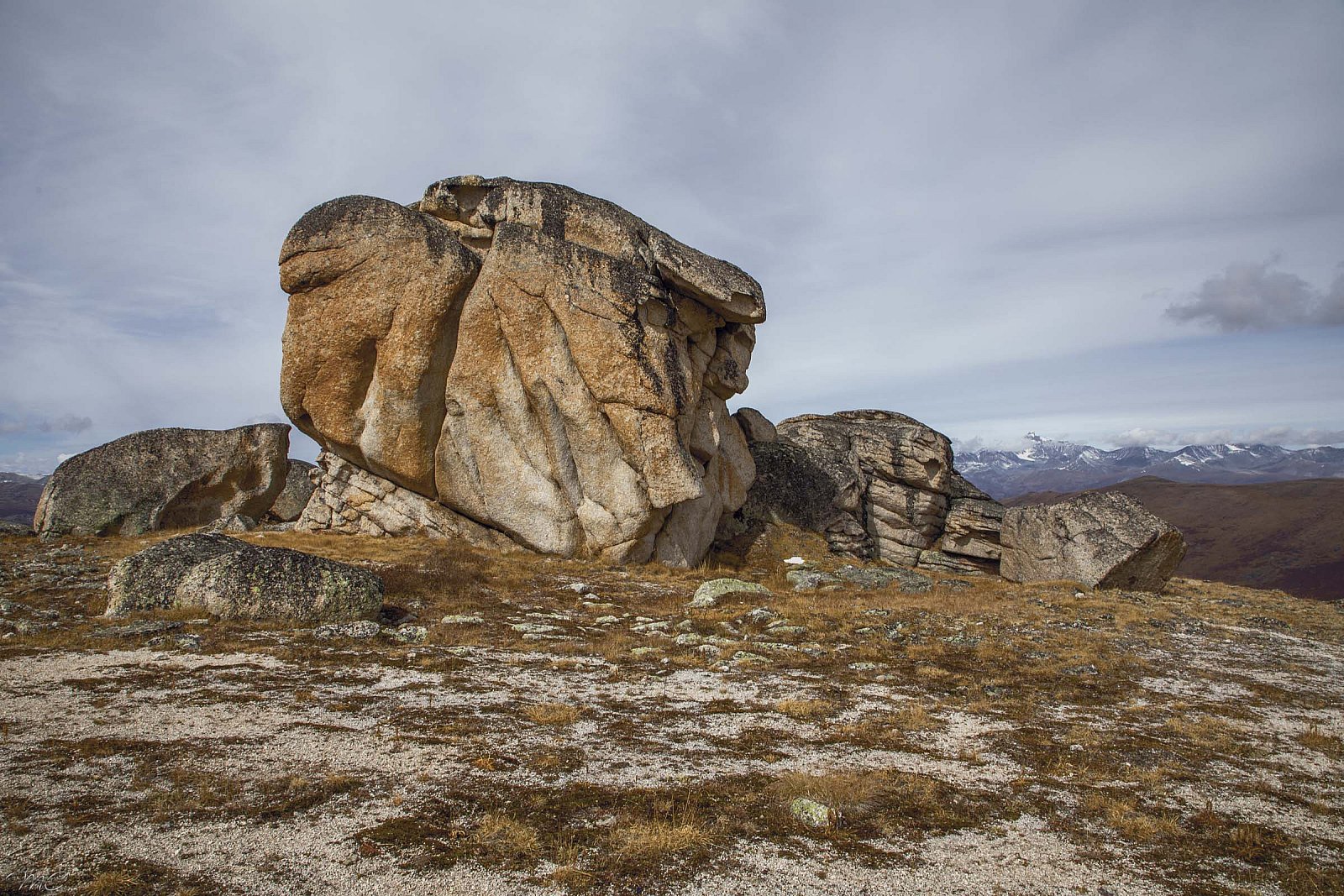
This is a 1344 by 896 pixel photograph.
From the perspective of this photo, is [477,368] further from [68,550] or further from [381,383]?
[68,550]

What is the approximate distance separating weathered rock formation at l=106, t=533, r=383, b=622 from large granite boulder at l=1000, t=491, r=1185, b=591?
1237 inches

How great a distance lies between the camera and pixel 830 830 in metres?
8.31

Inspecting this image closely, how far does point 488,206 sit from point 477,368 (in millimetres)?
8419

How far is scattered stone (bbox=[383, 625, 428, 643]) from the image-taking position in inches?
668

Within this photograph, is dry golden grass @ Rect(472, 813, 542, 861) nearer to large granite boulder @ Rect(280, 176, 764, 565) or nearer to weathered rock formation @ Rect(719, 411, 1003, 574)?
large granite boulder @ Rect(280, 176, 764, 565)

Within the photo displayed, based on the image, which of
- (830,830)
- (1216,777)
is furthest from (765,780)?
(1216,777)

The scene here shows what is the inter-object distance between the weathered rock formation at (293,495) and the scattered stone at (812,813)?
4259cm

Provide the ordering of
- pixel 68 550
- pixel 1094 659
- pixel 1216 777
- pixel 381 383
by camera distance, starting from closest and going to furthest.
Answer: pixel 1216 777 → pixel 1094 659 → pixel 68 550 → pixel 381 383

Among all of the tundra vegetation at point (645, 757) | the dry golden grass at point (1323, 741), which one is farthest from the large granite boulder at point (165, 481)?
the dry golden grass at point (1323, 741)

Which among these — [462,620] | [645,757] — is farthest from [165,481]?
[645,757]

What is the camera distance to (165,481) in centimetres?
3622

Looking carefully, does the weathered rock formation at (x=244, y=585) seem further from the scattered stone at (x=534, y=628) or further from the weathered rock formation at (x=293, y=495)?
the weathered rock formation at (x=293, y=495)

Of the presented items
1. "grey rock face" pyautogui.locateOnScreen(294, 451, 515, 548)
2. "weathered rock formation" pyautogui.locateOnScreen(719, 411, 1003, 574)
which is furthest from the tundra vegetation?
"weathered rock formation" pyautogui.locateOnScreen(719, 411, 1003, 574)

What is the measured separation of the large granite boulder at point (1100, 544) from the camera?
33.4 metres
